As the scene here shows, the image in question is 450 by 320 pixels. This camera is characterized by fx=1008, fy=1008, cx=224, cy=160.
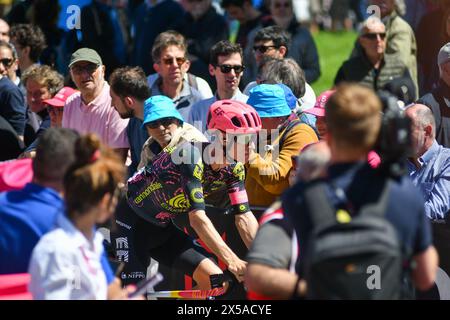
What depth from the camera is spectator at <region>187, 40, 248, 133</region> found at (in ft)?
26.5

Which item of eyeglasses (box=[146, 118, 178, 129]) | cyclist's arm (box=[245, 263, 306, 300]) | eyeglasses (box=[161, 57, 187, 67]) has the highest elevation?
eyeglasses (box=[161, 57, 187, 67])

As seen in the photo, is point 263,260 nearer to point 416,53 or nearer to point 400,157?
point 400,157

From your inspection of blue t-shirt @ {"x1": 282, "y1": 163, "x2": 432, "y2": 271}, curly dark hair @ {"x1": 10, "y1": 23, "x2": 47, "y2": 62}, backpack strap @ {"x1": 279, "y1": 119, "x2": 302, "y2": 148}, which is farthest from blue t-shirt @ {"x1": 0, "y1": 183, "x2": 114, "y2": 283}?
curly dark hair @ {"x1": 10, "y1": 23, "x2": 47, "y2": 62}

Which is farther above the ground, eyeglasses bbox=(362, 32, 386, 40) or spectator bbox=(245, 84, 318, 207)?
eyeglasses bbox=(362, 32, 386, 40)

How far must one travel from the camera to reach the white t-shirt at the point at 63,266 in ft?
13.2

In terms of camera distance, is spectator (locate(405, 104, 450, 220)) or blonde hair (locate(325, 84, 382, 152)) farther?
spectator (locate(405, 104, 450, 220))

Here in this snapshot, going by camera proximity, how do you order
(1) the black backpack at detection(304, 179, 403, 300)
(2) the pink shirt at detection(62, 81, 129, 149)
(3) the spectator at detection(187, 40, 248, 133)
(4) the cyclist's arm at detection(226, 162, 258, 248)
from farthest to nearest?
(3) the spectator at detection(187, 40, 248, 133) < (2) the pink shirt at detection(62, 81, 129, 149) < (4) the cyclist's arm at detection(226, 162, 258, 248) < (1) the black backpack at detection(304, 179, 403, 300)

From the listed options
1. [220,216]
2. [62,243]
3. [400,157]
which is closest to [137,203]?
[220,216]

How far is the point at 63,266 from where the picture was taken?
13.3ft

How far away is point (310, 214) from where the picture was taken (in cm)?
382

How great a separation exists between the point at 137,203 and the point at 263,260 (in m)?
2.63

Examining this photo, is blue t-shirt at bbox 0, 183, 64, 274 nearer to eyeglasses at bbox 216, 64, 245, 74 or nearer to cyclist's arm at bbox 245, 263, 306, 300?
cyclist's arm at bbox 245, 263, 306, 300

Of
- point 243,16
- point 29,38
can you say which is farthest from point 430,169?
point 243,16

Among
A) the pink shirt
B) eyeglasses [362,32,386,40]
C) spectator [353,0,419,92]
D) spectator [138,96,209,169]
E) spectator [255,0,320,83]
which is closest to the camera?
spectator [138,96,209,169]
